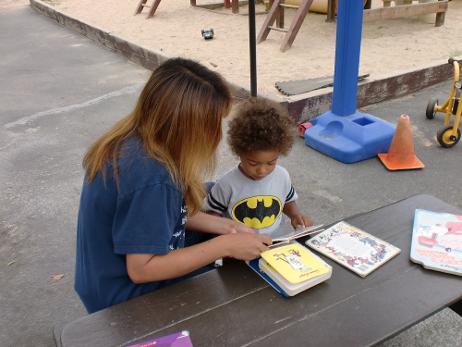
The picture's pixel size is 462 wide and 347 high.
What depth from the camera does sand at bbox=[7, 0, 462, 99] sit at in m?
5.81

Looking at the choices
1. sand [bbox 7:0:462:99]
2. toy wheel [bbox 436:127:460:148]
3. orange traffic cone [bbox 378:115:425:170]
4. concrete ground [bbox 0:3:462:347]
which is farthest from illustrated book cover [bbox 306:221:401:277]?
sand [bbox 7:0:462:99]

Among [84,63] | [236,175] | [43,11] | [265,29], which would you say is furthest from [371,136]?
[43,11]

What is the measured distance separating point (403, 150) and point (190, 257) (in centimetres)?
274

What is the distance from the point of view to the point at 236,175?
80.5 inches

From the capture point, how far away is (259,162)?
1.92 metres

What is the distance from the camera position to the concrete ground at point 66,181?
7.58ft

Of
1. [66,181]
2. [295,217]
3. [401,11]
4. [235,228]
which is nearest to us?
[235,228]

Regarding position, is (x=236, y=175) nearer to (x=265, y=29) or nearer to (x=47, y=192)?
(x=47, y=192)

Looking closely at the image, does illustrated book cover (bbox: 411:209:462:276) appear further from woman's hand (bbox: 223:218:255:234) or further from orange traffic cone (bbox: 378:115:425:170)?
orange traffic cone (bbox: 378:115:425:170)

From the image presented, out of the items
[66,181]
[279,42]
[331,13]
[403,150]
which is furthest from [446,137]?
[331,13]

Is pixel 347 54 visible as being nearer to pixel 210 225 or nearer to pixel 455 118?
pixel 455 118

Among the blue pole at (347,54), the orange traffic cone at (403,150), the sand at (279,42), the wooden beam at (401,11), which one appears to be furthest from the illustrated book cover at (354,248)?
the wooden beam at (401,11)

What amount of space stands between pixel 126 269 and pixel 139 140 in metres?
0.43

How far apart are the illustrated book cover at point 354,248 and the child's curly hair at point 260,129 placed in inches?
18.2
